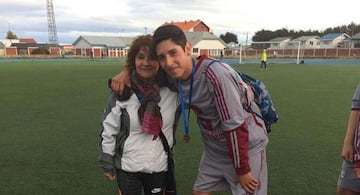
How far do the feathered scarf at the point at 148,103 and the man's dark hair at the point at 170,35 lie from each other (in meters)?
0.39

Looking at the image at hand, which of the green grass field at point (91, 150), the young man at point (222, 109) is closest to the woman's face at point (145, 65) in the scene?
the young man at point (222, 109)

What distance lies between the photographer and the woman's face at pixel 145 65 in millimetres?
2635

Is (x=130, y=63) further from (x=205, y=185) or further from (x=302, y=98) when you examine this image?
(x=302, y=98)

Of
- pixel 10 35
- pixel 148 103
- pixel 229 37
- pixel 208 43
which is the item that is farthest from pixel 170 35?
pixel 10 35

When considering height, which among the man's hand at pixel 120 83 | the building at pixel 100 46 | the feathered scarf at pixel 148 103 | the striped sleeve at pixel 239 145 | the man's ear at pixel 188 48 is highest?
the man's ear at pixel 188 48

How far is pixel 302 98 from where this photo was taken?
1184 centimetres

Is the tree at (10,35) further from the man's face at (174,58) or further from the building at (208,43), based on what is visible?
the man's face at (174,58)

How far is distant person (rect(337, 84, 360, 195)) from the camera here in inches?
111

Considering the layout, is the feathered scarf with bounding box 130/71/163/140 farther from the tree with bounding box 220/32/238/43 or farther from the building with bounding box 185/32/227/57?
the tree with bounding box 220/32/238/43

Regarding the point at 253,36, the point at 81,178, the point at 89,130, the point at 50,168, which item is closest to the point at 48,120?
the point at 89,130

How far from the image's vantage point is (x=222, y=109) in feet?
7.63

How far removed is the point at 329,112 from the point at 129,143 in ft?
24.8

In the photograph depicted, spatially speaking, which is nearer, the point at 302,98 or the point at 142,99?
the point at 142,99

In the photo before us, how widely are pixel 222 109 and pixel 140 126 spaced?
0.69 metres
